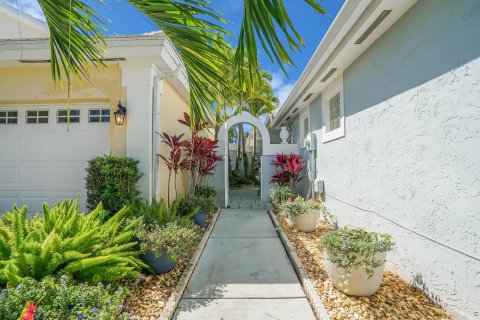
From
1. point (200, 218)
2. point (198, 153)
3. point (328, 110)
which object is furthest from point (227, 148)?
point (328, 110)

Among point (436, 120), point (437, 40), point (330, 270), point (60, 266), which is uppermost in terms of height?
point (437, 40)

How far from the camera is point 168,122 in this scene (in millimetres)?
7219

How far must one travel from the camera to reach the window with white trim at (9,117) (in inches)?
242

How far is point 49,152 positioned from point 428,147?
721 cm

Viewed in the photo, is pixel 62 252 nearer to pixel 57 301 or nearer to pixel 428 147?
pixel 57 301

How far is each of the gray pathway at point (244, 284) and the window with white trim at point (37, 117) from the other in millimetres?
4772

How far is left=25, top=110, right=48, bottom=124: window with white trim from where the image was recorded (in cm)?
608

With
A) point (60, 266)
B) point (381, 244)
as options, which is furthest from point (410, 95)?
point (60, 266)

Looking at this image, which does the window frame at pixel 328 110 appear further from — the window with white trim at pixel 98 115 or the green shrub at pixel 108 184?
the window with white trim at pixel 98 115

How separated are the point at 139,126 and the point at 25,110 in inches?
115

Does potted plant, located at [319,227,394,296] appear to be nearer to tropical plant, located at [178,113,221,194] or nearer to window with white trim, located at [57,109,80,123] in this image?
tropical plant, located at [178,113,221,194]

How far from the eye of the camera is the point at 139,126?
18.4ft

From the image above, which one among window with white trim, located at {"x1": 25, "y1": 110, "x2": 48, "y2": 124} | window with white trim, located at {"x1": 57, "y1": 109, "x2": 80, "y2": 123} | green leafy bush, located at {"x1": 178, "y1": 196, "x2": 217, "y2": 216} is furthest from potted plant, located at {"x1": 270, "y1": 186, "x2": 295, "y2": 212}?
window with white trim, located at {"x1": 25, "y1": 110, "x2": 48, "y2": 124}

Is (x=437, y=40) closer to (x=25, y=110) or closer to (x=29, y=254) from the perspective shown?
(x=29, y=254)
